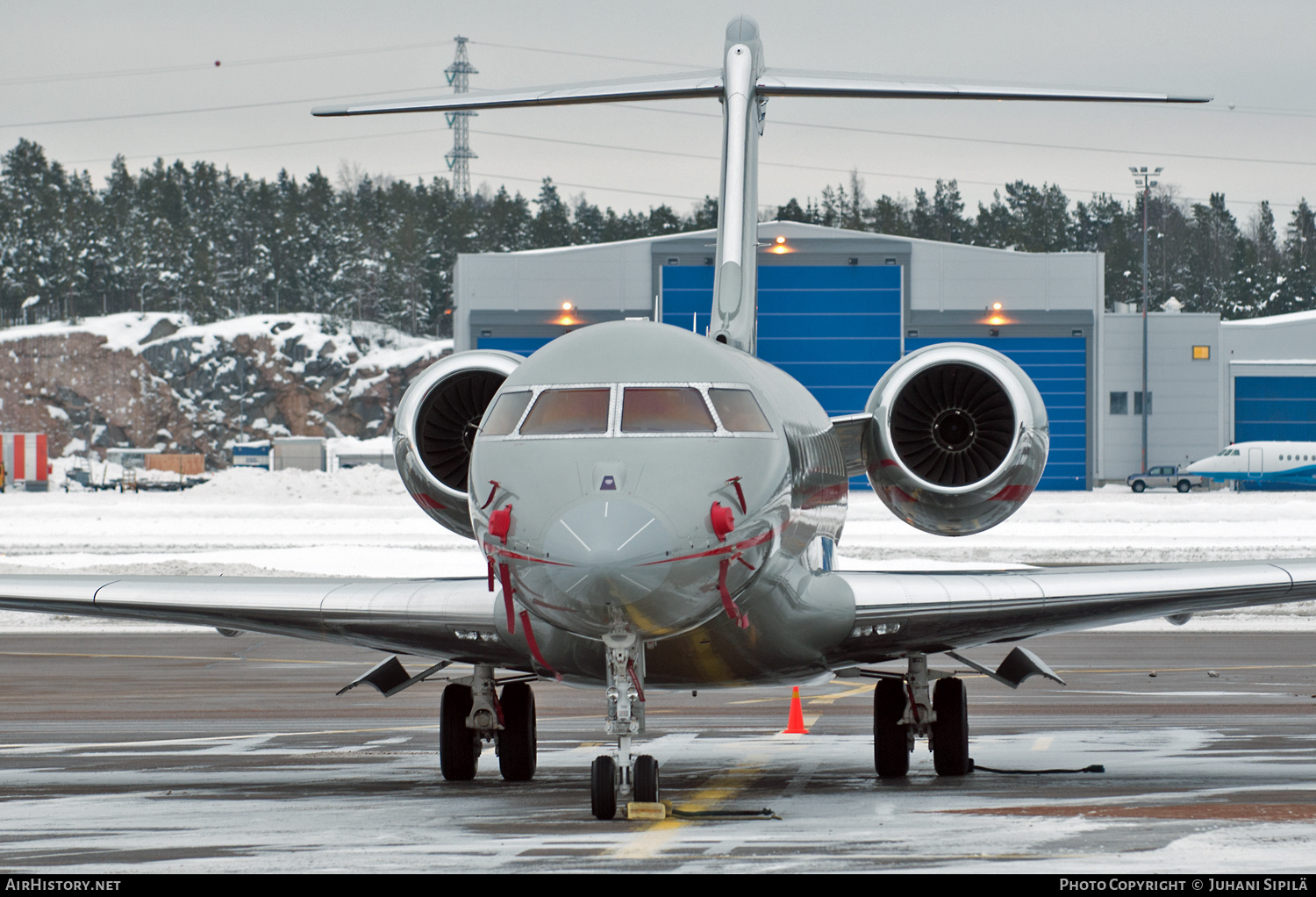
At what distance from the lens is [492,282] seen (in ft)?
231

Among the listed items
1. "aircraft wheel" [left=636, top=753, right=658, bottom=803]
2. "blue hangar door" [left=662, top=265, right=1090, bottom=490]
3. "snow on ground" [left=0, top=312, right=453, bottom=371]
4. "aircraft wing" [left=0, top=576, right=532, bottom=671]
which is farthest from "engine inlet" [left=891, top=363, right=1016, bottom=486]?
"snow on ground" [left=0, top=312, right=453, bottom=371]

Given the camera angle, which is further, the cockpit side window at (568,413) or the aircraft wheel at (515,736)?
the aircraft wheel at (515,736)

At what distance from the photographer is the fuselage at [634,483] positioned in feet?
29.8

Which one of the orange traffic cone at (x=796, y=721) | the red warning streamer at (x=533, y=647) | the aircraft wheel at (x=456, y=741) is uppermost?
the red warning streamer at (x=533, y=647)

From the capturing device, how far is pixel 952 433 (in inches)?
531

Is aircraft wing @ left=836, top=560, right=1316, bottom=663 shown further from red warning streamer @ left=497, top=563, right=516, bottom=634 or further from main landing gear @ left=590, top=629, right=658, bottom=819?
red warning streamer @ left=497, top=563, right=516, bottom=634

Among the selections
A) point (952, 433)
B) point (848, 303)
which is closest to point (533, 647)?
point (952, 433)

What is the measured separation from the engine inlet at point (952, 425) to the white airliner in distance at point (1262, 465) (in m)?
70.4

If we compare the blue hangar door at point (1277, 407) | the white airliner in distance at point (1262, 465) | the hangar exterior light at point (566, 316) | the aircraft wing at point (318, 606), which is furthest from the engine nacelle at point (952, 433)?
the blue hangar door at point (1277, 407)

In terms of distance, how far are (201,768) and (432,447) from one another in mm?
3050

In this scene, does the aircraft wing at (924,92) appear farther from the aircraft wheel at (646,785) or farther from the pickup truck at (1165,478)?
the pickup truck at (1165,478)

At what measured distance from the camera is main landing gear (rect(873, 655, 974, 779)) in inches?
484

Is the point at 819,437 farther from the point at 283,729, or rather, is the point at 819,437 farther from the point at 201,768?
the point at 283,729

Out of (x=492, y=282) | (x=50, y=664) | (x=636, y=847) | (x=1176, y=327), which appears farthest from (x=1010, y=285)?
(x=636, y=847)
